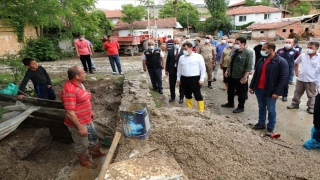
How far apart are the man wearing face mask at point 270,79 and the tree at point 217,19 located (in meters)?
37.2

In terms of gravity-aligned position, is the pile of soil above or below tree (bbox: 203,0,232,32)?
below

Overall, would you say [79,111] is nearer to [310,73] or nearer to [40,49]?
[310,73]

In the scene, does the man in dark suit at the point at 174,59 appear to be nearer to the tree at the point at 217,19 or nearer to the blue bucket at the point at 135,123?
the blue bucket at the point at 135,123

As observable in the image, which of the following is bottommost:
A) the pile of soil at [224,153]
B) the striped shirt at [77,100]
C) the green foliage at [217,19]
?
the pile of soil at [224,153]

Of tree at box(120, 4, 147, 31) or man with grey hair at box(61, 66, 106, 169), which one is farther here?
tree at box(120, 4, 147, 31)

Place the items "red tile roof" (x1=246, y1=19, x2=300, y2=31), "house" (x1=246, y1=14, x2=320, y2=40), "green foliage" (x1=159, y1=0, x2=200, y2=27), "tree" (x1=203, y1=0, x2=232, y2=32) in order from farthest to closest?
"green foliage" (x1=159, y1=0, x2=200, y2=27) < "tree" (x1=203, y1=0, x2=232, y2=32) < "red tile roof" (x1=246, y1=19, x2=300, y2=31) < "house" (x1=246, y1=14, x2=320, y2=40)

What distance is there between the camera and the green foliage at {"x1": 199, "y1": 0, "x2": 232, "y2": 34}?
1512 inches

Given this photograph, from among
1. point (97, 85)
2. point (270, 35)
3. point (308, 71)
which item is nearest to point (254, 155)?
point (308, 71)

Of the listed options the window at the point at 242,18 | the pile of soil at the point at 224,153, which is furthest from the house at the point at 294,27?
the pile of soil at the point at 224,153

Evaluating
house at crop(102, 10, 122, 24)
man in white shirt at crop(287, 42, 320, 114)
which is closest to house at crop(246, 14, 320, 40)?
man in white shirt at crop(287, 42, 320, 114)

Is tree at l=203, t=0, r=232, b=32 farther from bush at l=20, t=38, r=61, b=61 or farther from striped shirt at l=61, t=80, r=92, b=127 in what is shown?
striped shirt at l=61, t=80, r=92, b=127

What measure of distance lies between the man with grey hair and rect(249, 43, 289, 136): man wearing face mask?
300 cm

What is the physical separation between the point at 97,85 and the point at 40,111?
3.35m

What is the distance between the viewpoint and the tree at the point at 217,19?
38375 millimetres
